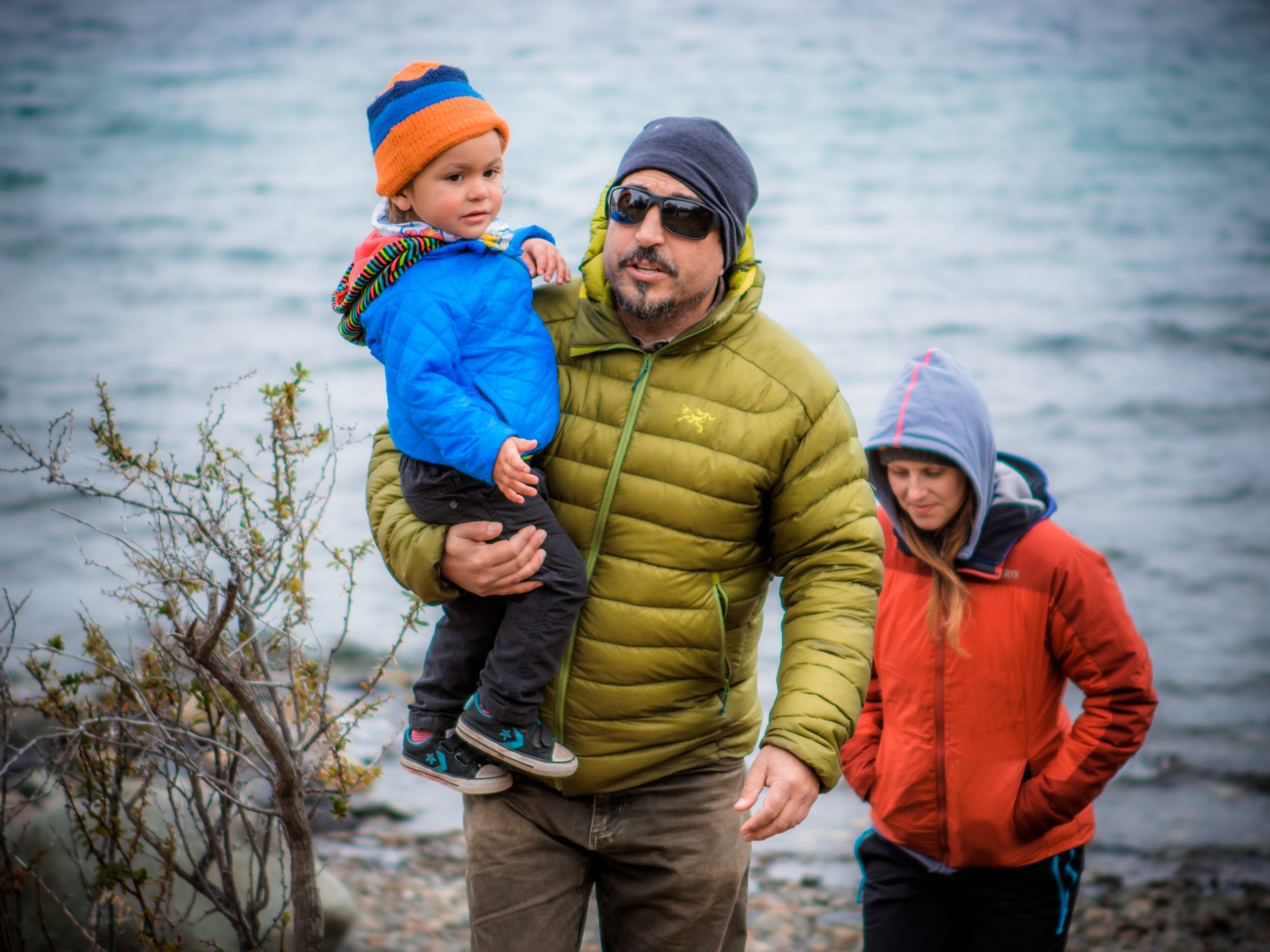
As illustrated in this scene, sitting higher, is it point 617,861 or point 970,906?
point 617,861

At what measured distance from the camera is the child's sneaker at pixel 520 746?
2.69 metres

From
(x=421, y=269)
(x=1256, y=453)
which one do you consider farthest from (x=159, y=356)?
(x=421, y=269)

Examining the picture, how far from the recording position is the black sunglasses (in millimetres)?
2674

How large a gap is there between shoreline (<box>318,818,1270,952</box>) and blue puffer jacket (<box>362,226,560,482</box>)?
8.91ft

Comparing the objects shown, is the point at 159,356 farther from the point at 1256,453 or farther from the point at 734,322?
the point at 734,322

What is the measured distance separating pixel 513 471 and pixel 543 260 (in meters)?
0.61

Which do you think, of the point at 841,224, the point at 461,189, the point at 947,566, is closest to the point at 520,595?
the point at 461,189

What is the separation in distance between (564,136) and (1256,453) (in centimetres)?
1983

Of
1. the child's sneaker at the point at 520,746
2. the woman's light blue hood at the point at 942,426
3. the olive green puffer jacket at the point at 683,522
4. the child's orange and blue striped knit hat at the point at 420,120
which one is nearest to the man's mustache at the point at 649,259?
the olive green puffer jacket at the point at 683,522

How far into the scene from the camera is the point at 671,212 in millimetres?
2680

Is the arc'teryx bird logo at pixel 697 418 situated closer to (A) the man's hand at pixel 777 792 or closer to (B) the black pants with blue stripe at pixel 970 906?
(A) the man's hand at pixel 777 792

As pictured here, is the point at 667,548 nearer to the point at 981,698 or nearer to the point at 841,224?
the point at 981,698

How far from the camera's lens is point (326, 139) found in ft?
105

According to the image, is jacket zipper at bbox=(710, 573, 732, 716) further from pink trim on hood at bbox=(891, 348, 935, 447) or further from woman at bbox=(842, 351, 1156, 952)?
pink trim on hood at bbox=(891, 348, 935, 447)
